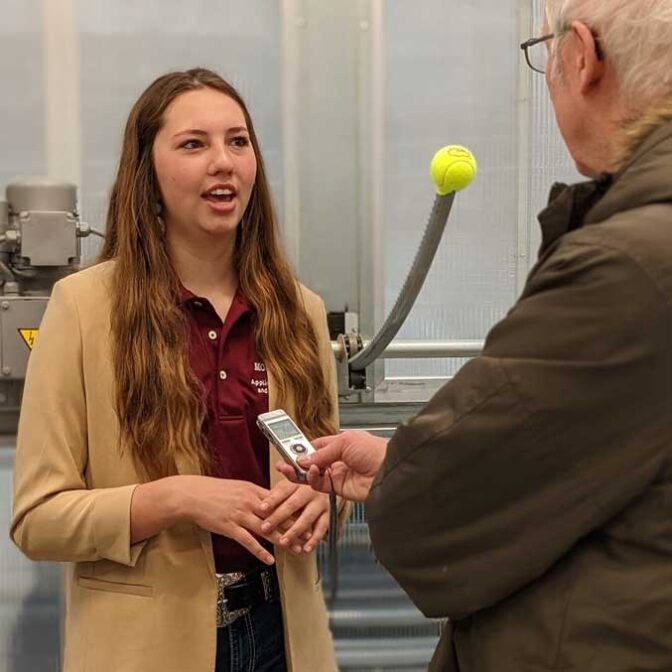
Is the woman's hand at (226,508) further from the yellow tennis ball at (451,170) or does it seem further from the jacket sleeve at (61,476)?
the yellow tennis ball at (451,170)

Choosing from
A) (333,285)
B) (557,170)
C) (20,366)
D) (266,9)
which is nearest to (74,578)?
(20,366)

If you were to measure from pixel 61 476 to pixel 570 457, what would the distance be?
67cm

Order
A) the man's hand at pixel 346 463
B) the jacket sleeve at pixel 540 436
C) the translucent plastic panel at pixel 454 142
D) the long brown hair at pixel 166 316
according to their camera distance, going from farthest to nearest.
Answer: the translucent plastic panel at pixel 454 142
the long brown hair at pixel 166 316
the man's hand at pixel 346 463
the jacket sleeve at pixel 540 436

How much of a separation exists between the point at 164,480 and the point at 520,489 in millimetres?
533

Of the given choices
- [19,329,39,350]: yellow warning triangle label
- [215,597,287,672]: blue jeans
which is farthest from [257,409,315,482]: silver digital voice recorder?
[19,329,39,350]: yellow warning triangle label

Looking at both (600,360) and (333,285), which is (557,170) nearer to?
(333,285)

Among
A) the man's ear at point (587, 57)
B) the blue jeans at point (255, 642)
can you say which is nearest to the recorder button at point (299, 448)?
the blue jeans at point (255, 642)

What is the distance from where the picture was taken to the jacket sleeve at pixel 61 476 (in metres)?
1.11

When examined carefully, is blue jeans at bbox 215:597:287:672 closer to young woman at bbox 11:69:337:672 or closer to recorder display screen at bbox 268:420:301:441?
young woman at bbox 11:69:337:672

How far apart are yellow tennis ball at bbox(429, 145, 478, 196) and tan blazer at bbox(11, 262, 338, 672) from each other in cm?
50

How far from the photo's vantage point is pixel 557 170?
73.8 inches

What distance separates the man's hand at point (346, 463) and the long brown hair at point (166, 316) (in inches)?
6.5

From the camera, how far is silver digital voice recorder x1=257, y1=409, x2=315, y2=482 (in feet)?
3.53

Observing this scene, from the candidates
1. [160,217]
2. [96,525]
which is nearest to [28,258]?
[160,217]
